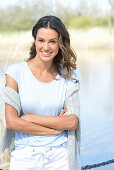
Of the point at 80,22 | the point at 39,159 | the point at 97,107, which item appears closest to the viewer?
the point at 39,159

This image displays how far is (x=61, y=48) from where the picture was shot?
Answer: 130 centimetres

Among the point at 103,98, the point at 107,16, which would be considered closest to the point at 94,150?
the point at 103,98

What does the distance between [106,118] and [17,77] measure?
412 cm

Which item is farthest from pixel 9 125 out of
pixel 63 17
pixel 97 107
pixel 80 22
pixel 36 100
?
pixel 63 17

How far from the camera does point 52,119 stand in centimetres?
124

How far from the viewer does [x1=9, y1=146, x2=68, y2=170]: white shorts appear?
1.21 meters

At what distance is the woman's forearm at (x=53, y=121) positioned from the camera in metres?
1.23

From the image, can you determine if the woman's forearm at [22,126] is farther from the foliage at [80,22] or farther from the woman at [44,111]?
the foliage at [80,22]

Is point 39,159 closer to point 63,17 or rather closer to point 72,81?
point 72,81

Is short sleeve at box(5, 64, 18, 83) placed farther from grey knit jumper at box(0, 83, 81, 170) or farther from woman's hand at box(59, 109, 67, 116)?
woman's hand at box(59, 109, 67, 116)

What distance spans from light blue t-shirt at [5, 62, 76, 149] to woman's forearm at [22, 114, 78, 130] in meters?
0.02

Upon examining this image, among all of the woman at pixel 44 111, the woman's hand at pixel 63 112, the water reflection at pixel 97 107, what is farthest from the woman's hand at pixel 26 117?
the water reflection at pixel 97 107

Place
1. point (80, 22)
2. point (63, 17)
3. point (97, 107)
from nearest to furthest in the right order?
1. point (97, 107)
2. point (80, 22)
3. point (63, 17)

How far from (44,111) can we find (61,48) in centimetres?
25
